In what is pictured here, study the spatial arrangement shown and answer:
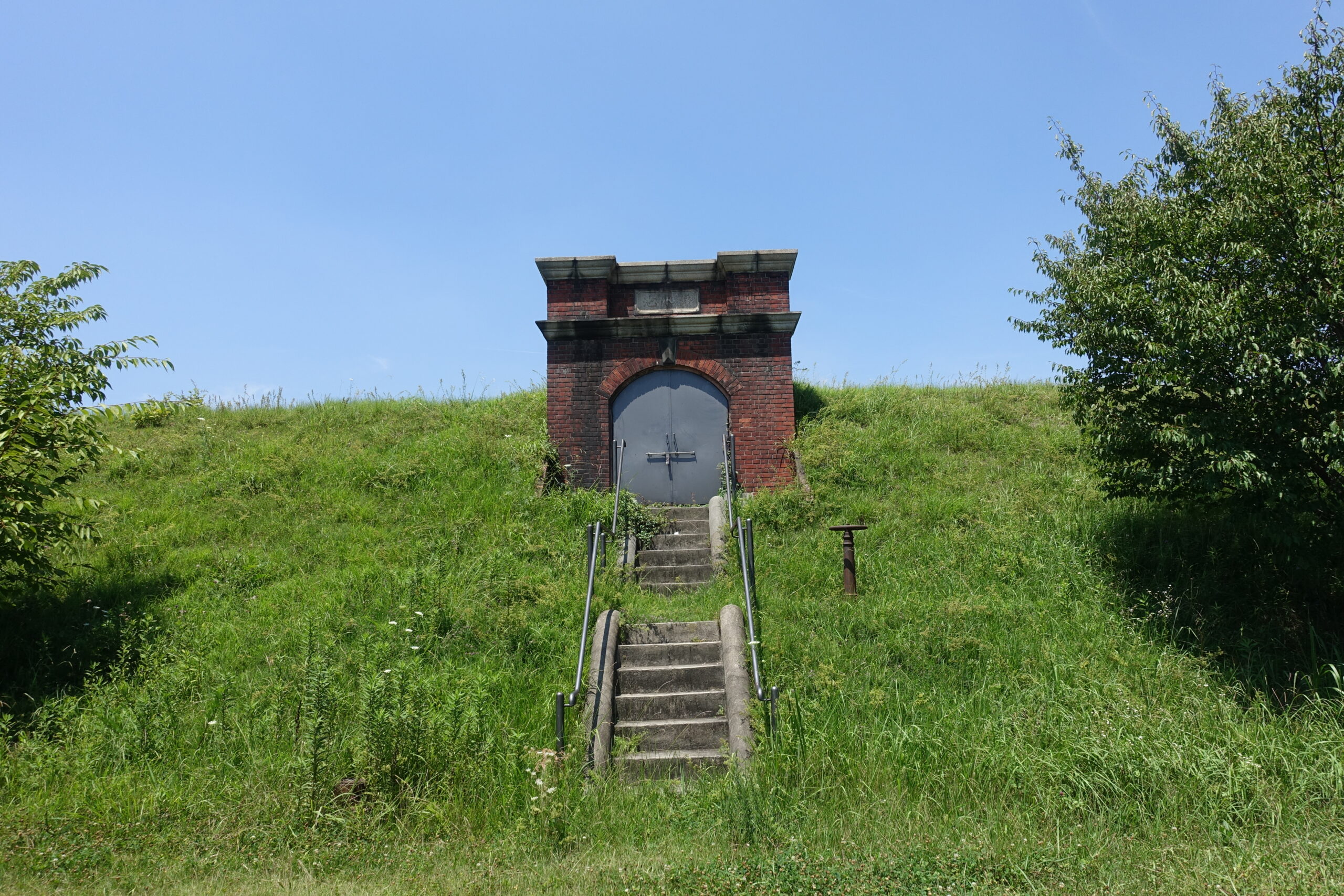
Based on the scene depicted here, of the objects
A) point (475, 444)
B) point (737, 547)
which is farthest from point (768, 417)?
point (475, 444)

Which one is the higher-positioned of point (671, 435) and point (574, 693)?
point (671, 435)

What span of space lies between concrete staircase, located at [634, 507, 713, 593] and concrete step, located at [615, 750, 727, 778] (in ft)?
10.6

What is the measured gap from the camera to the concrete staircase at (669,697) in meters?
6.95

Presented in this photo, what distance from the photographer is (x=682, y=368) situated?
14078 mm

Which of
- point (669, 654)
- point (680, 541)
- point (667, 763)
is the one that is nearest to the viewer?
point (667, 763)

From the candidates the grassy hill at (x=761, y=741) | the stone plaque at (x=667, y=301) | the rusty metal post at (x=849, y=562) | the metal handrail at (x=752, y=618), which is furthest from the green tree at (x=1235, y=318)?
the stone plaque at (x=667, y=301)

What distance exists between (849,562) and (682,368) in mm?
5803

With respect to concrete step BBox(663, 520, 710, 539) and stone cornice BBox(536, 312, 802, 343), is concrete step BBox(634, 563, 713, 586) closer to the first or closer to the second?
concrete step BBox(663, 520, 710, 539)

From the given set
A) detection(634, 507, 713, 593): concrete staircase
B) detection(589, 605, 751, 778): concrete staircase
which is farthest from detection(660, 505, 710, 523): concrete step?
detection(589, 605, 751, 778): concrete staircase

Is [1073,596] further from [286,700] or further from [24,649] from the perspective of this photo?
[24,649]

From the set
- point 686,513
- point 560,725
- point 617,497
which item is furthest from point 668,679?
point 686,513

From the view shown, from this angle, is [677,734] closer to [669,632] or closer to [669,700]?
[669,700]

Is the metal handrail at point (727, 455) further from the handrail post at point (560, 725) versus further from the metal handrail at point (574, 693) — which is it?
the handrail post at point (560, 725)

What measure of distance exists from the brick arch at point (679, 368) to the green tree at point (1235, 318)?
224 inches
